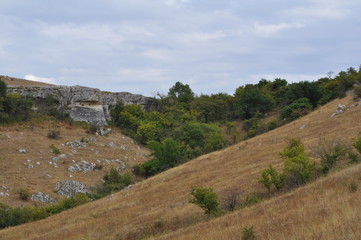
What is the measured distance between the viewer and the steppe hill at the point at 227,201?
6.98m

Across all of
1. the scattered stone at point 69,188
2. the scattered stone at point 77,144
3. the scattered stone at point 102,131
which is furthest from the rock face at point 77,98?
the scattered stone at point 69,188

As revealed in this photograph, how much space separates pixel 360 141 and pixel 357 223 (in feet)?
35.2

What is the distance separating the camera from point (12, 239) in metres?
15.5

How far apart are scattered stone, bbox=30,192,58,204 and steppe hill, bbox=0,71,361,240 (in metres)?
1.05

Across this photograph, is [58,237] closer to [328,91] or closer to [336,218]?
[336,218]

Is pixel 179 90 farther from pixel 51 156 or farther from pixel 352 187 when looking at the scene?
pixel 352 187

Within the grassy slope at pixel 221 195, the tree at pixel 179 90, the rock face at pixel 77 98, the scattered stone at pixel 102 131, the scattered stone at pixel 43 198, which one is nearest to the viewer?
the grassy slope at pixel 221 195

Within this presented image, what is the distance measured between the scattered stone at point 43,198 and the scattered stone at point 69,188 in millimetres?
1342

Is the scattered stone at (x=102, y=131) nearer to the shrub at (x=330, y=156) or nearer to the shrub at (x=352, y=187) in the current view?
the shrub at (x=330, y=156)

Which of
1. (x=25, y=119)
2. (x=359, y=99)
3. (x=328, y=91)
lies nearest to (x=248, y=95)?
(x=328, y=91)

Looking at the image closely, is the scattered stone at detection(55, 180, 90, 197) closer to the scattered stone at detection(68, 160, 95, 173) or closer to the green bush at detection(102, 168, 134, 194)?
the green bush at detection(102, 168, 134, 194)

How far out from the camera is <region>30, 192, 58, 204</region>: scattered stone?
2716 centimetres

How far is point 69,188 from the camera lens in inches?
1188

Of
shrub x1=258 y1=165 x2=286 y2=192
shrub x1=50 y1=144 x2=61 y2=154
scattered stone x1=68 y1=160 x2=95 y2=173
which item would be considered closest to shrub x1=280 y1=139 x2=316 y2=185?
shrub x1=258 y1=165 x2=286 y2=192
